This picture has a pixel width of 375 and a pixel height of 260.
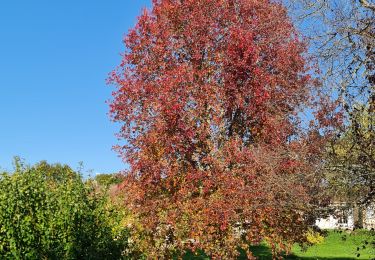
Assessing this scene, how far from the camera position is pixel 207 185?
19422mm

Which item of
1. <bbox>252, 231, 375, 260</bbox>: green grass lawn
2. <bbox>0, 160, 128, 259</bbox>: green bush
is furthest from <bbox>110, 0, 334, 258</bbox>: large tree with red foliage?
<bbox>252, 231, 375, 260</bbox>: green grass lawn

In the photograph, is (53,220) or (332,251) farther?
(332,251)

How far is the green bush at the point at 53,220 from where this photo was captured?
14867mm

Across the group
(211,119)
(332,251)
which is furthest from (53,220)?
(332,251)

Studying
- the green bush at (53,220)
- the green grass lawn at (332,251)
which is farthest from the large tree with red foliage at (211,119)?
the green grass lawn at (332,251)

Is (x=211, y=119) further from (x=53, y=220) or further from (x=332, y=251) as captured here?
(x=332, y=251)

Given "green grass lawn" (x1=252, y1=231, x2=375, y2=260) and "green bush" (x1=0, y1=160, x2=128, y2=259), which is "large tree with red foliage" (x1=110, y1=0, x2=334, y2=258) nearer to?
"green bush" (x1=0, y1=160, x2=128, y2=259)

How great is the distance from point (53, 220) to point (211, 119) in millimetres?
8367

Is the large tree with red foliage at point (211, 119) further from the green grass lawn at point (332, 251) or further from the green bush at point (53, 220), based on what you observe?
the green grass lawn at point (332, 251)

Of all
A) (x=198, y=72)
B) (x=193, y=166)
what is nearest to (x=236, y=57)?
(x=198, y=72)

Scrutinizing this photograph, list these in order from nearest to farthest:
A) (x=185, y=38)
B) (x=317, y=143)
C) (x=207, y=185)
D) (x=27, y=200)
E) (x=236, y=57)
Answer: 1. (x=27, y=200)
2. (x=317, y=143)
3. (x=207, y=185)
4. (x=236, y=57)
5. (x=185, y=38)

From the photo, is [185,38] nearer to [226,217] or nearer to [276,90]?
[276,90]

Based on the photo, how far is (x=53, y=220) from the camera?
50.5ft

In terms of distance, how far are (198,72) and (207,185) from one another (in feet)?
17.1
